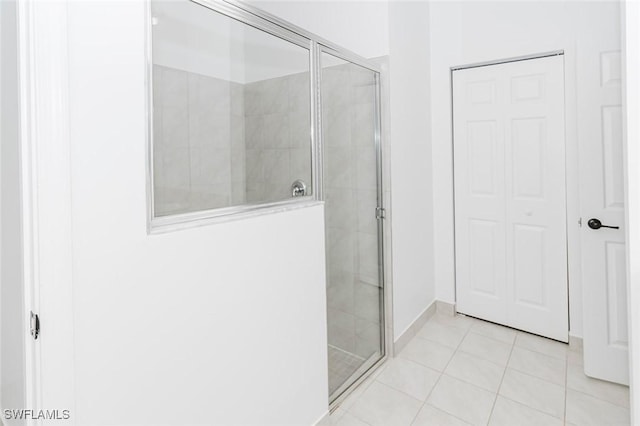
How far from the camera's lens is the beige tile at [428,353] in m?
2.32

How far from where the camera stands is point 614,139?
2.01 m

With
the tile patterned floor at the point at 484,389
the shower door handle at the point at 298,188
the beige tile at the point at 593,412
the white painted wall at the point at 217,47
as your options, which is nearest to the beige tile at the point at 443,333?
the tile patterned floor at the point at 484,389

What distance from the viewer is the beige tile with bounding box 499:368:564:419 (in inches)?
74.0

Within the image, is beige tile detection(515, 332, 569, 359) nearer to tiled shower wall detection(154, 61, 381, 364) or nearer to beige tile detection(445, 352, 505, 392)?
beige tile detection(445, 352, 505, 392)

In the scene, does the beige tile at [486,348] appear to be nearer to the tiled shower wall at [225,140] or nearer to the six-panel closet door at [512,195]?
the six-panel closet door at [512,195]

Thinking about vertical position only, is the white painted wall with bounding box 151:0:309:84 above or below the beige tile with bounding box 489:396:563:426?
above

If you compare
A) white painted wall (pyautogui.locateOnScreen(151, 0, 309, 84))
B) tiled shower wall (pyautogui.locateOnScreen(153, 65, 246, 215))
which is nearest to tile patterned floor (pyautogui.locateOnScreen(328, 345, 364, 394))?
tiled shower wall (pyautogui.locateOnScreen(153, 65, 246, 215))

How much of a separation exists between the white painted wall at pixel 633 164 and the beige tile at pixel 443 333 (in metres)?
1.27

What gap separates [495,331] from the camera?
2740 millimetres

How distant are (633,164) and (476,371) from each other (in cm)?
147

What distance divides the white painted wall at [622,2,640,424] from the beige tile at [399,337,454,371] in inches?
42.2

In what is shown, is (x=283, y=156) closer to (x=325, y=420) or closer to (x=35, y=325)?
(x=35, y=325)

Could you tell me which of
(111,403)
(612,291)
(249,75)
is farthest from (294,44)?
(612,291)

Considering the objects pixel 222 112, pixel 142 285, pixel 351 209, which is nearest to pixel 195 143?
pixel 222 112
